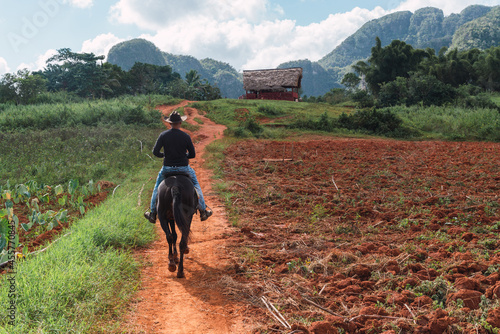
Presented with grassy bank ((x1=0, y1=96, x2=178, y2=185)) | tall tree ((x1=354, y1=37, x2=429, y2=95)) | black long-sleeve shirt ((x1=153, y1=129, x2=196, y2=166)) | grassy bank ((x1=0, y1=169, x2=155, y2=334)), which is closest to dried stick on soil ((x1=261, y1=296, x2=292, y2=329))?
grassy bank ((x1=0, y1=169, x2=155, y2=334))

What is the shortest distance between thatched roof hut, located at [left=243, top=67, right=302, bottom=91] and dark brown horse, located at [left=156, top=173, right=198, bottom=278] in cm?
3587

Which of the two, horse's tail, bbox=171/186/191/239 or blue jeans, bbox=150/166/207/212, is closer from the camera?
horse's tail, bbox=171/186/191/239

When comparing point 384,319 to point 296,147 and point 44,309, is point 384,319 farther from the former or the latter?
point 296,147

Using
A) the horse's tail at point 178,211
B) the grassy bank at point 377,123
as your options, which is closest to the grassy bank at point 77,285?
the horse's tail at point 178,211

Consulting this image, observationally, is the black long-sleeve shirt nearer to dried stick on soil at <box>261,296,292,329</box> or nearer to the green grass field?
the green grass field

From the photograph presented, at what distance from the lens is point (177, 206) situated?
5.20 m

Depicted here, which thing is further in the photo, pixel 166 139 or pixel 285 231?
pixel 285 231

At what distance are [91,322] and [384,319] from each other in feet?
9.55

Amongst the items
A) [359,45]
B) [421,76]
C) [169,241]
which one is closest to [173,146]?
[169,241]

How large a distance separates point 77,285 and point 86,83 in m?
43.6

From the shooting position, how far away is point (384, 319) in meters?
3.48

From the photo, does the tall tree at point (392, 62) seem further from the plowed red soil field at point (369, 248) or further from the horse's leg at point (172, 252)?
the horse's leg at point (172, 252)

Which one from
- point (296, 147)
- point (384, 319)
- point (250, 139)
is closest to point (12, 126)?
point (250, 139)

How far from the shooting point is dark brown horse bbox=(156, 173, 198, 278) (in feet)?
17.0
